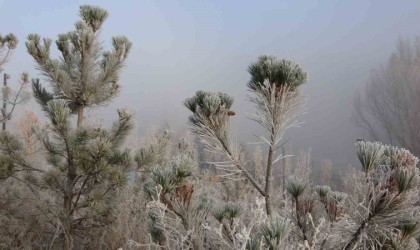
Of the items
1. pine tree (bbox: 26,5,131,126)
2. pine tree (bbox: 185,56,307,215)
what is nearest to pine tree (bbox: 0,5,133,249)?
pine tree (bbox: 26,5,131,126)

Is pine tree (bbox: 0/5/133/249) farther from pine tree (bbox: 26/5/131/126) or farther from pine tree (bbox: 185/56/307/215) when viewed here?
pine tree (bbox: 185/56/307/215)

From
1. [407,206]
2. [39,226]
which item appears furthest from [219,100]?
[39,226]

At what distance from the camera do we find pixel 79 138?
3730 mm

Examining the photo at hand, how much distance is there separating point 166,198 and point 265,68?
2.20 feet

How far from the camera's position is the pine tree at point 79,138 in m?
3.87

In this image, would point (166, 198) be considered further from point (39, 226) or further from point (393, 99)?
point (393, 99)

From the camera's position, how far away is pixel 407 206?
4.40 ft

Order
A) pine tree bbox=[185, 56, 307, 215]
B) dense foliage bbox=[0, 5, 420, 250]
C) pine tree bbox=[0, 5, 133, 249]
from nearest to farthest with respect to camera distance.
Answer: dense foliage bbox=[0, 5, 420, 250]
pine tree bbox=[185, 56, 307, 215]
pine tree bbox=[0, 5, 133, 249]

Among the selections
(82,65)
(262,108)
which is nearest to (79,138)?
(82,65)

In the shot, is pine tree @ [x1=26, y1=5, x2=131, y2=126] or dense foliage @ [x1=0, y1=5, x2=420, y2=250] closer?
dense foliage @ [x1=0, y1=5, x2=420, y2=250]

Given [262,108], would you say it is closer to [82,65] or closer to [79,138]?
[79,138]

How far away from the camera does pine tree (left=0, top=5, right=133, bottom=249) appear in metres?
3.87

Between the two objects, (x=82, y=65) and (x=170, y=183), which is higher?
(x=82, y=65)

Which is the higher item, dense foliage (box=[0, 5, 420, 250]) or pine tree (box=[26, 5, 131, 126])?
pine tree (box=[26, 5, 131, 126])
